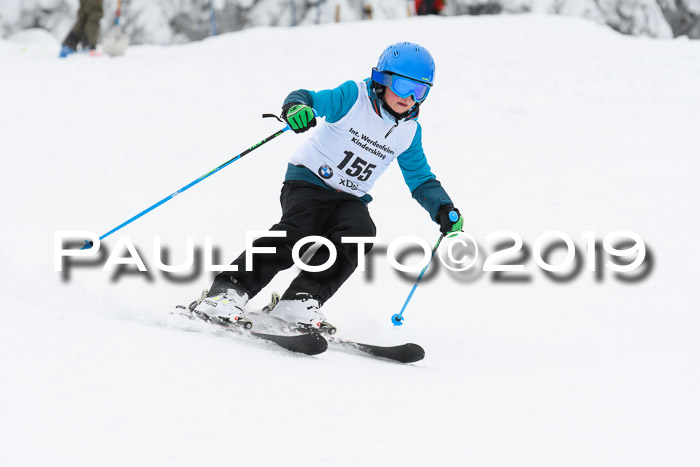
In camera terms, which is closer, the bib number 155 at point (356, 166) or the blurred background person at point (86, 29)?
the bib number 155 at point (356, 166)

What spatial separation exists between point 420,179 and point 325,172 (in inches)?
22.7

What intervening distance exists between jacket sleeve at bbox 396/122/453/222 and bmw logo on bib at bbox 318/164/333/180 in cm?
45

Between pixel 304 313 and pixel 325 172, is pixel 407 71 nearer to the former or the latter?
pixel 325 172

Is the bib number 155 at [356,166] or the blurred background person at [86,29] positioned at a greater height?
the blurred background person at [86,29]

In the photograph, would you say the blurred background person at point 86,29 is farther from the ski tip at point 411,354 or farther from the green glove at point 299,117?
the ski tip at point 411,354

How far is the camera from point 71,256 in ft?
13.3

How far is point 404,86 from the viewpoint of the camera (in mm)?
3424

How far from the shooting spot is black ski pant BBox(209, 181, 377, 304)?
3322mm

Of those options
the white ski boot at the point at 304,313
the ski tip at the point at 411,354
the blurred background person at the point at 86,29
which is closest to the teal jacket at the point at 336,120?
the white ski boot at the point at 304,313

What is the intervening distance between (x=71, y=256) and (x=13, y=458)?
273 centimetres

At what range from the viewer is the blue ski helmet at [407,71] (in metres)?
3.40

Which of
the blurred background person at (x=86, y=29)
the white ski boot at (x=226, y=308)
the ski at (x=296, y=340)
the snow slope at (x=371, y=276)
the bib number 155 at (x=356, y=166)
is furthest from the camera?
Answer: the blurred background person at (x=86, y=29)

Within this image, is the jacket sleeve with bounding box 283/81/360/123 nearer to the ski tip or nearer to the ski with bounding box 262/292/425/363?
the ski with bounding box 262/292/425/363

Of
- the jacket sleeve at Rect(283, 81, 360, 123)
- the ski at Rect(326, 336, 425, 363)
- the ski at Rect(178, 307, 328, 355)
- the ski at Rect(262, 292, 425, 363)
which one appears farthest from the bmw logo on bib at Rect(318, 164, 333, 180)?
the ski at Rect(178, 307, 328, 355)
